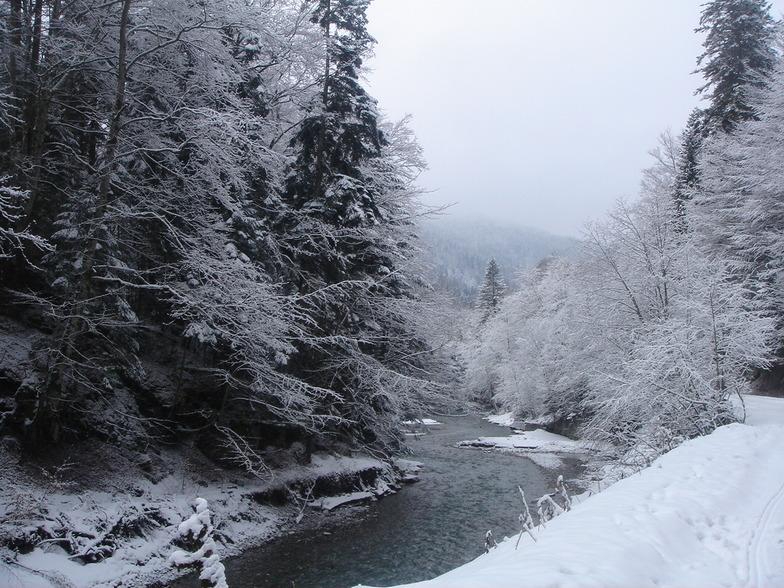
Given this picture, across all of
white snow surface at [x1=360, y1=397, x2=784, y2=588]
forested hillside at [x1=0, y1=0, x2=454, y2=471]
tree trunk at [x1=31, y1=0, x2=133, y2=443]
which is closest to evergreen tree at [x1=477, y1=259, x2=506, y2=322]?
forested hillside at [x1=0, y1=0, x2=454, y2=471]

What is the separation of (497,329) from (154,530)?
4266 centimetres

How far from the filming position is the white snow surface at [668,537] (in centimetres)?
424

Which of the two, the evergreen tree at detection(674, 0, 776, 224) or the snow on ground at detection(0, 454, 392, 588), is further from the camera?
the evergreen tree at detection(674, 0, 776, 224)

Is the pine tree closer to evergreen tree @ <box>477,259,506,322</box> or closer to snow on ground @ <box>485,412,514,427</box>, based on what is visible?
snow on ground @ <box>485,412,514,427</box>

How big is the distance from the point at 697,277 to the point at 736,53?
50.6ft

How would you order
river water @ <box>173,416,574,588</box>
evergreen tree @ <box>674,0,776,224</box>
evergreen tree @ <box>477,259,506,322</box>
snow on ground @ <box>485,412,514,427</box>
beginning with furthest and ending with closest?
1. evergreen tree @ <box>477,259,506,322</box>
2. snow on ground @ <box>485,412,514,427</box>
3. evergreen tree @ <box>674,0,776,224</box>
4. river water @ <box>173,416,574,588</box>

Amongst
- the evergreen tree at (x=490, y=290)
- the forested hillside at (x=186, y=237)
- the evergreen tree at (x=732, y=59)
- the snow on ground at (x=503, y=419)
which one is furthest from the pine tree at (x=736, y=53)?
the evergreen tree at (x=490, y=290)

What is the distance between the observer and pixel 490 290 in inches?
2518

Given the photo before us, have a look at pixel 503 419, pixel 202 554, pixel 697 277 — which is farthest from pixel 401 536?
pixel 503 419

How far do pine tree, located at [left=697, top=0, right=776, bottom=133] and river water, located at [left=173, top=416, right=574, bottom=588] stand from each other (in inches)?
773

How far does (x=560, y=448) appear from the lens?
26453 millimetres

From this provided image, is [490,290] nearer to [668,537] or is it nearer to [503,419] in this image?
[503,419]

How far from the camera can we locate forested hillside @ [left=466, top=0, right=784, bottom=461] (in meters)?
12.5

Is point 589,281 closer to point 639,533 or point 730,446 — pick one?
point 730,446
